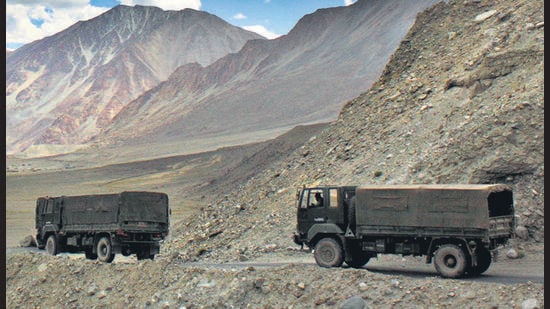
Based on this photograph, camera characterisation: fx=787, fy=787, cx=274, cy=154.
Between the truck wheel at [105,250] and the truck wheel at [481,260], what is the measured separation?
42.6 ft

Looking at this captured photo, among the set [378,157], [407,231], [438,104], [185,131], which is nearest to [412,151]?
[378,157]

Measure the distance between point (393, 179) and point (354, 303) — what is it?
1333 centimetres

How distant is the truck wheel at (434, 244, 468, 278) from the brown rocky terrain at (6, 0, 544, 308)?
0.39 meters

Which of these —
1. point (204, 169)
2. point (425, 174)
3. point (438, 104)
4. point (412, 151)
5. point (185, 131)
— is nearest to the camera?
point (425, 174)

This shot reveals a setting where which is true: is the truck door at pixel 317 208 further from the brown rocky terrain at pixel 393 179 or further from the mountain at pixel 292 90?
the mountain at pixel 292 90

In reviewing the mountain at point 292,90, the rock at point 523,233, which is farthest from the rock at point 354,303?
the mountain at point 292,90

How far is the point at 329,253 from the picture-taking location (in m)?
20.9

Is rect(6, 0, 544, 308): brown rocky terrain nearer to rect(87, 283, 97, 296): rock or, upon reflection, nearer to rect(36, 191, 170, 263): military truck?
rect(87, 283, 97, 296): rock

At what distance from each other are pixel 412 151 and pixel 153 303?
587 inches

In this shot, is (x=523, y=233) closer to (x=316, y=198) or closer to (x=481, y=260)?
(x=481, y=260)

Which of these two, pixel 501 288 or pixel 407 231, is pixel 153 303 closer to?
pixel 407 231

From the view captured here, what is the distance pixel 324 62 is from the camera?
179 meters

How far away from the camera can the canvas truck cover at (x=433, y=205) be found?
18.6 metres

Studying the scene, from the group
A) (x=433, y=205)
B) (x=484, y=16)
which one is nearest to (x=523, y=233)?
(x=433, y=205)
